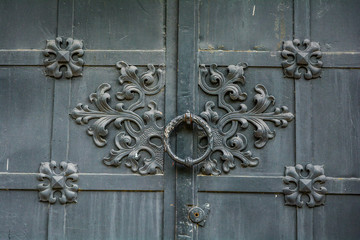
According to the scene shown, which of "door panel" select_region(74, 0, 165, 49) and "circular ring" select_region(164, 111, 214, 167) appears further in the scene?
"door panel" select_region(74, 0, 165, 49)

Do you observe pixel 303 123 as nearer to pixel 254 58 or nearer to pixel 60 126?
pixel 254 58

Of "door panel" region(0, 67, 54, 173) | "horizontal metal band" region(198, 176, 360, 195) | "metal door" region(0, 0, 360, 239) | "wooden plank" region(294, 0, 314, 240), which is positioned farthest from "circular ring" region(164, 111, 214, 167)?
"door panel" region(0, 67, 54, 173)

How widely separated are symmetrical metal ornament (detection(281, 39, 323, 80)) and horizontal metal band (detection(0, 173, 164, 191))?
684 mm

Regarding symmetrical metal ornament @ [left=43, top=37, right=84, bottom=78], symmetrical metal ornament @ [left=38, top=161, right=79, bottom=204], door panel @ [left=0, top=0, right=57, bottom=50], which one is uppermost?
door panel @ [left=0, top=0, right=57, bottom=50]

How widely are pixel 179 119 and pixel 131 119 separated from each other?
8.4 inches

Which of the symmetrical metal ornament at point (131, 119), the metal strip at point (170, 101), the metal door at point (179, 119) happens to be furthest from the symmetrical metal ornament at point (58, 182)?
the metal strip at point (170, 101)

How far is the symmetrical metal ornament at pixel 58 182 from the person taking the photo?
180 cm

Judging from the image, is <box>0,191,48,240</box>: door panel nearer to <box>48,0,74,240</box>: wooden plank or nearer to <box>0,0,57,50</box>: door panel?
<box>48,0,74,240</box>: wooden plank

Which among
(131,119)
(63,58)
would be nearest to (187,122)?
(131,119)

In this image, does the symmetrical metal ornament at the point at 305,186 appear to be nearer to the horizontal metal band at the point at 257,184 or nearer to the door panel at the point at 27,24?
the horizontal metal band at the point at 257,184

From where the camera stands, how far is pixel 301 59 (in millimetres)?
1827

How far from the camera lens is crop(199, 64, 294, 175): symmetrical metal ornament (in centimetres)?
180

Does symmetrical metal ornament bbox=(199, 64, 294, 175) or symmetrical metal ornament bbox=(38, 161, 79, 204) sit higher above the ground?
symmetrical metal ornament bbox=(199, 64, 294, 175)

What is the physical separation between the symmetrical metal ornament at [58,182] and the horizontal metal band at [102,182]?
0.08 ft
